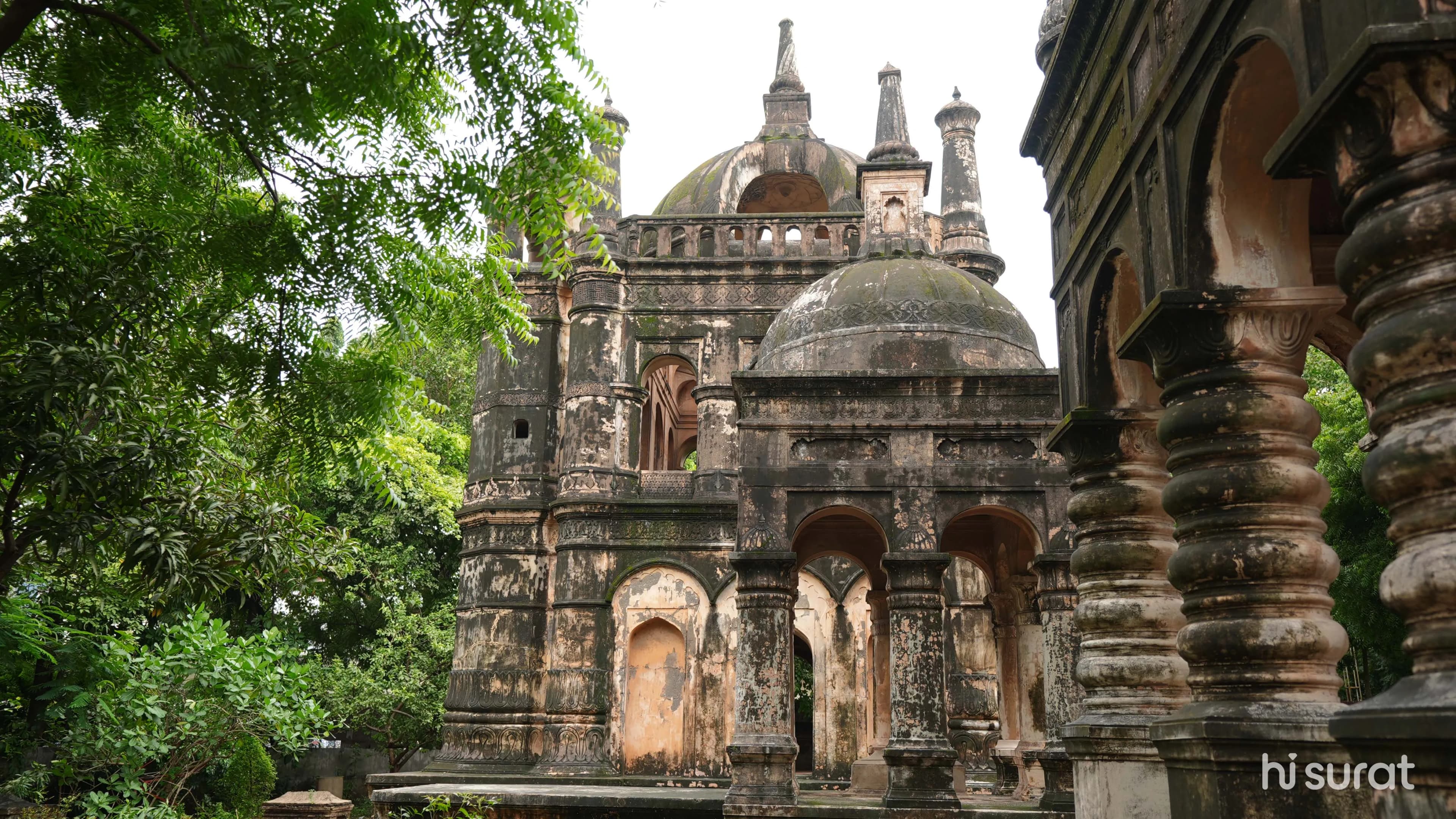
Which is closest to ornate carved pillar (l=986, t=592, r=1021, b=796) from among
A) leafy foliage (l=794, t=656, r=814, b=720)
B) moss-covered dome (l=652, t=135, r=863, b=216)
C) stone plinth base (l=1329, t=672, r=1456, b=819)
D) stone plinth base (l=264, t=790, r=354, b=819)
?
stone plinth base (l=264, t=790, r=354, b=819)

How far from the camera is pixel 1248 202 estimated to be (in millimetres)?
4734

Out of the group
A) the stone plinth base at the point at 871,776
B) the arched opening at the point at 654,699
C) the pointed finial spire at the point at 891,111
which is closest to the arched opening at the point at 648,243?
the pointed finial spire at the point at 891,111

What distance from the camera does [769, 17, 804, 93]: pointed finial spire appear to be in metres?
22.2

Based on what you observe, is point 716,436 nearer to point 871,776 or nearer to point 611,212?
point 611,212

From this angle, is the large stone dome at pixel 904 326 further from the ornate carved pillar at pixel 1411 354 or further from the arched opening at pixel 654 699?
the ornate carved pillar at pixel 1411 354

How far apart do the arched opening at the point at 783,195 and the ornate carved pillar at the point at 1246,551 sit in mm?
16732

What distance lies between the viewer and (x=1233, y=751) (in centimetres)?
417

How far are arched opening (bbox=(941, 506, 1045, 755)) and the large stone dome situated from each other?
1768 mm

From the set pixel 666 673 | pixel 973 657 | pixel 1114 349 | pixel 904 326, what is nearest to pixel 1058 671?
pixel 904 326

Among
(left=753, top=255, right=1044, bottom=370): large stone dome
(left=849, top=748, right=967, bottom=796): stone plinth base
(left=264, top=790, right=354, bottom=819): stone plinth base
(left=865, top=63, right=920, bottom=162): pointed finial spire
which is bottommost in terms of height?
(left=264, top=790, right=354, bottom=819): stone plinth base

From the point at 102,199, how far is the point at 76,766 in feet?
24.3

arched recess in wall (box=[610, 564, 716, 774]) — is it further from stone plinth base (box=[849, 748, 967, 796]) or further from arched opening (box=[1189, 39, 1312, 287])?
arched opening (box=[1189, 39, 1312, 287])

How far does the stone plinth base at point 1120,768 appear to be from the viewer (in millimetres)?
5824

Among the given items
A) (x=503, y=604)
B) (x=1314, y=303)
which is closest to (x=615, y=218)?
(x=503, y=604)
